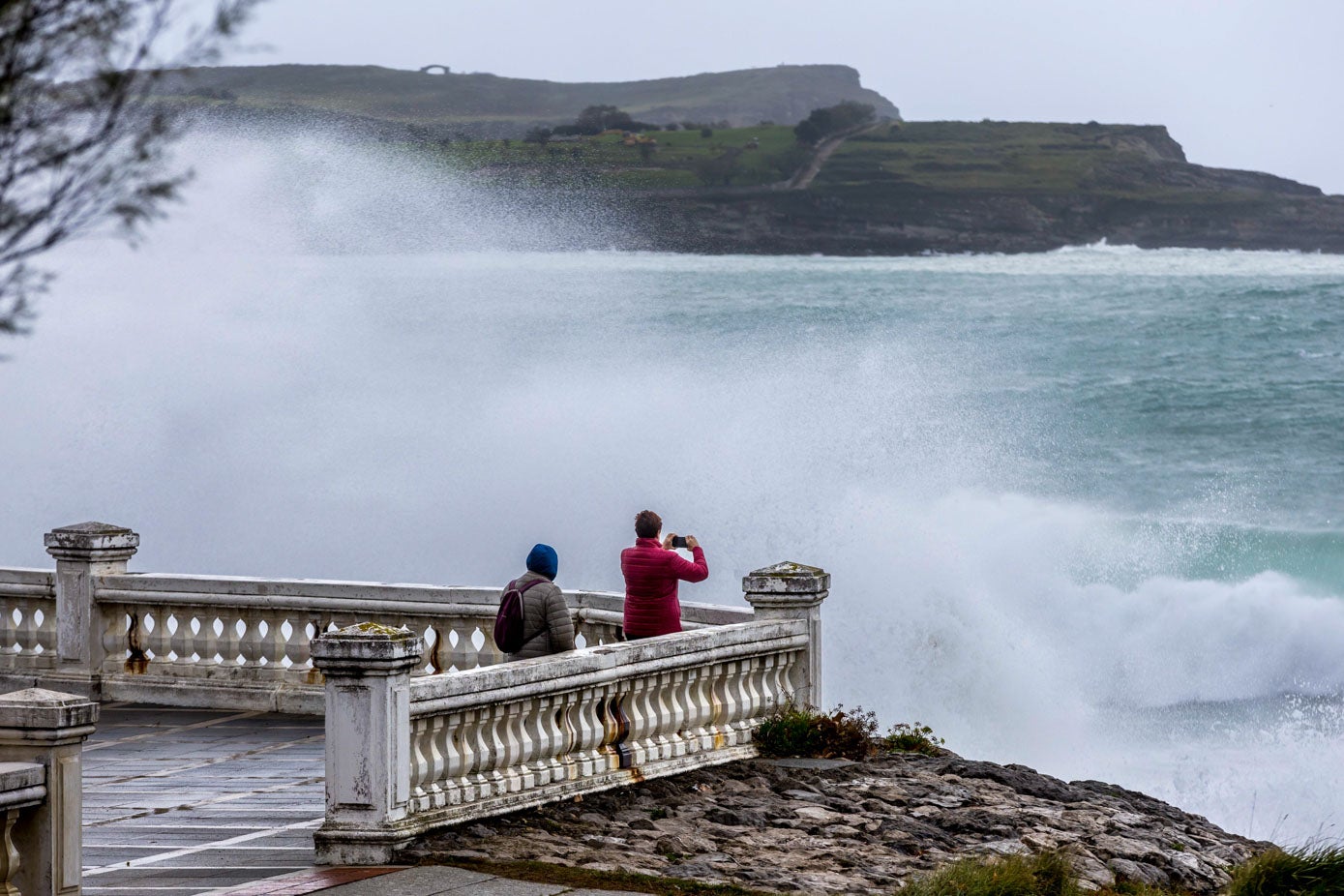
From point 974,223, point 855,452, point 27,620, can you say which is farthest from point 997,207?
point 27,620

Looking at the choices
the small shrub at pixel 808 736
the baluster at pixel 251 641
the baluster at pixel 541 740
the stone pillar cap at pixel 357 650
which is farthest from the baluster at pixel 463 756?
the baluster at pixel 251 641

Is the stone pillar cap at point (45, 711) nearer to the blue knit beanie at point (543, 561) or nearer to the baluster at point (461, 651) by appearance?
the blue knit beanie at point (543, 561)

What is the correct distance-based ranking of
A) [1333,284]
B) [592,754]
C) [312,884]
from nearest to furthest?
[312,884] < [592,754] < [1333,284]

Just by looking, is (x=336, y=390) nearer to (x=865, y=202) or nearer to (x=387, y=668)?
(x=865, y=202)

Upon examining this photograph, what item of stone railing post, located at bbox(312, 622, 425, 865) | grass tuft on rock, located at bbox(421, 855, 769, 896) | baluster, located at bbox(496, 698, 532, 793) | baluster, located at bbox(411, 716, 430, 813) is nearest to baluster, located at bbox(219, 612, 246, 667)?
baluster, located at bbox(496, 698, 532, 793)

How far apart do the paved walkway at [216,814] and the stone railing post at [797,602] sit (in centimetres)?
276

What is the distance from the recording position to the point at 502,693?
28.8 ft

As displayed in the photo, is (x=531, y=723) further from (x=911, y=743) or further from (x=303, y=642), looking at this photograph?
(x=303, y=642)

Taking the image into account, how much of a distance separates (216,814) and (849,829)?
311cm

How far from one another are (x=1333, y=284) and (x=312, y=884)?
5269 cm

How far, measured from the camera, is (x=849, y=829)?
30.3ft

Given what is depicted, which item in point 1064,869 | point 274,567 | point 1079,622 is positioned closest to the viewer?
point 1064,869

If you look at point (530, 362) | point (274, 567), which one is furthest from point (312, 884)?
point (530, 362)

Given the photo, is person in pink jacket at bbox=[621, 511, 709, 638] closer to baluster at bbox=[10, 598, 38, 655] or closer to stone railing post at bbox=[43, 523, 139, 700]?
stone railing post at bbox=[43, 523, 139, 700]
